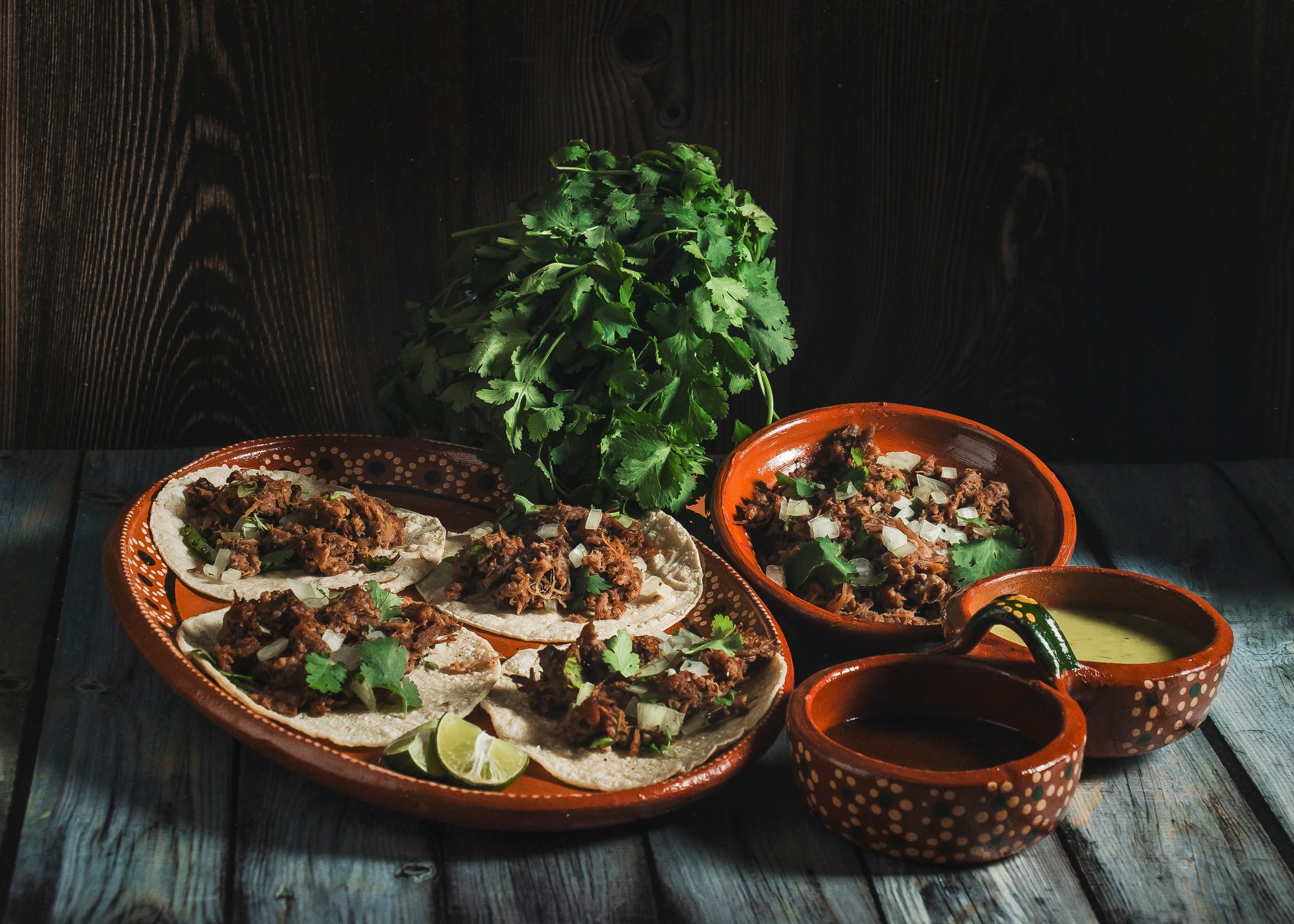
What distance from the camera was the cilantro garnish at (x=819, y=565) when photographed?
3258 millimetres

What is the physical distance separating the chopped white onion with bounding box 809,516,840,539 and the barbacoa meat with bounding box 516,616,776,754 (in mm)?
568

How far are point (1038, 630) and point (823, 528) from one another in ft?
3.00

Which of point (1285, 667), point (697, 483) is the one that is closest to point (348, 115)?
point (697, 483)

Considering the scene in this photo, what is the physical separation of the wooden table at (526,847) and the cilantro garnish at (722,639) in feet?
0.83

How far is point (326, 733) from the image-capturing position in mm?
2650

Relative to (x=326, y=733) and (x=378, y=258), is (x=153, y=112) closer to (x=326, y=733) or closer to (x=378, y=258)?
(x=378, y=258)

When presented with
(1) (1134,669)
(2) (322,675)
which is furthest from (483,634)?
(1) (1134,669)

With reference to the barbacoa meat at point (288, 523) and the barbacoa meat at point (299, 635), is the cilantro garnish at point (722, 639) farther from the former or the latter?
the barbacoa meat at point (288, 523)

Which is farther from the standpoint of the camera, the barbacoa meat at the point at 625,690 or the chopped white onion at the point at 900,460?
the chopped white onion at the point at 900,460

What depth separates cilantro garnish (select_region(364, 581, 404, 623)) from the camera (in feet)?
→ 10.00

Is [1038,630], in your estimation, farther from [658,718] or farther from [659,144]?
[659,144]

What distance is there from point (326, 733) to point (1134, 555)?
2.56 metres

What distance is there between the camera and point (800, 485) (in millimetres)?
3646

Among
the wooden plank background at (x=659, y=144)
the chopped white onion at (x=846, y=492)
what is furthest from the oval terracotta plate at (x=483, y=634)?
the wooden plank background at (x=659, y=144)
